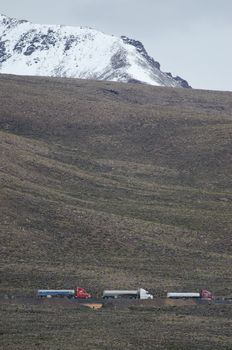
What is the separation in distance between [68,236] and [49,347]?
3254cm

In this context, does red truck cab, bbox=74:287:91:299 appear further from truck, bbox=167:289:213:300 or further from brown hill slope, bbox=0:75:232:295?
truck, bbox=167:289:213:300

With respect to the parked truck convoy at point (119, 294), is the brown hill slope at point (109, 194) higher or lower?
higher

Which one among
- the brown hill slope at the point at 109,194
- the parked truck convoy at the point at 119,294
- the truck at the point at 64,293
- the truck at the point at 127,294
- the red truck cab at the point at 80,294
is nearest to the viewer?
the truck at the point at 64,293

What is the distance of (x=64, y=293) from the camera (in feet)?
175

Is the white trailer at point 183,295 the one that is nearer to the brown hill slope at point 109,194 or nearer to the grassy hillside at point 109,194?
the grassy hillside at point 109,194

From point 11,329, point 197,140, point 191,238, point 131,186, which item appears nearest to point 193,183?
point 131,186

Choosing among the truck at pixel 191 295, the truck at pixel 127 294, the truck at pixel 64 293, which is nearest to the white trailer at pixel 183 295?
the truck at pixel 191 295

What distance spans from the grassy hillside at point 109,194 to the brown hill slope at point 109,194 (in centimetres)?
12

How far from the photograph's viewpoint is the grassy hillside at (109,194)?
62.8 metres

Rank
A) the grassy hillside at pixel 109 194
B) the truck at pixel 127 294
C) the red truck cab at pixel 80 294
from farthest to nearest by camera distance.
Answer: the grassy hillside at pixel 109 194 < the truck at pixel 127 294 < the red truck cab at pixel 80 294

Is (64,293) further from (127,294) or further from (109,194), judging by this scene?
(109,194)

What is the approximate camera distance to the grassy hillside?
62781 millimetres

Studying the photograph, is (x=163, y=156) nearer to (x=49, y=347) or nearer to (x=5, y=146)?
Result: (x=5, y=146)

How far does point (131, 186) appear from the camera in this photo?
311ft
